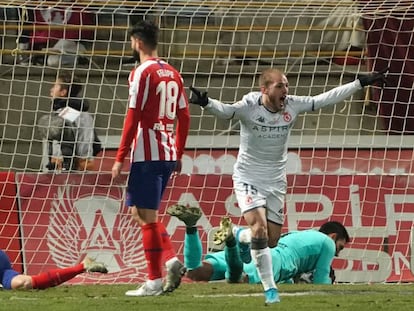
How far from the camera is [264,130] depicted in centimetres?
941

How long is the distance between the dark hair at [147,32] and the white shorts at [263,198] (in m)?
1.35

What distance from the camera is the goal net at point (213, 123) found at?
39.6 feet

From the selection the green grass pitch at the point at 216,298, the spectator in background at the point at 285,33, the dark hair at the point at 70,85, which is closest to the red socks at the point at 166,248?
the green grass pitch at the point at 216,298

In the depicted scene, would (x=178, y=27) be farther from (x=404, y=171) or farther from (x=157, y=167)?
(x=157, y=167)

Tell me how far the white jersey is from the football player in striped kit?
0.46 m

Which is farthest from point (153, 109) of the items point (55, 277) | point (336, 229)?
point (336, 229)

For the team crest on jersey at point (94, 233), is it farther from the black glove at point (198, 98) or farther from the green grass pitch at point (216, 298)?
the black glove at point (198, 98)

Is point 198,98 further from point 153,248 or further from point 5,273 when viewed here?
point 5,273

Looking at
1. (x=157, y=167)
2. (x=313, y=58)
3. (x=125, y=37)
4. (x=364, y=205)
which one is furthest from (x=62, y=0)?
(x=157, y=167)

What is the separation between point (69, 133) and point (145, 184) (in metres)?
4.06

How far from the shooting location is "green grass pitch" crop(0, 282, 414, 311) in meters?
8.29

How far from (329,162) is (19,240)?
3.43 meters

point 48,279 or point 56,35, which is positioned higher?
point 56,35

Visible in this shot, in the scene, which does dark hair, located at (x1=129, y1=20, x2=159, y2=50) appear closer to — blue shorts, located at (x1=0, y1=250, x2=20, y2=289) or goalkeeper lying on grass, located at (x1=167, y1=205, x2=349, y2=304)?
goalkeeper lying on grass, located at (x1=167, y1=205, x2=349, y2=304)
